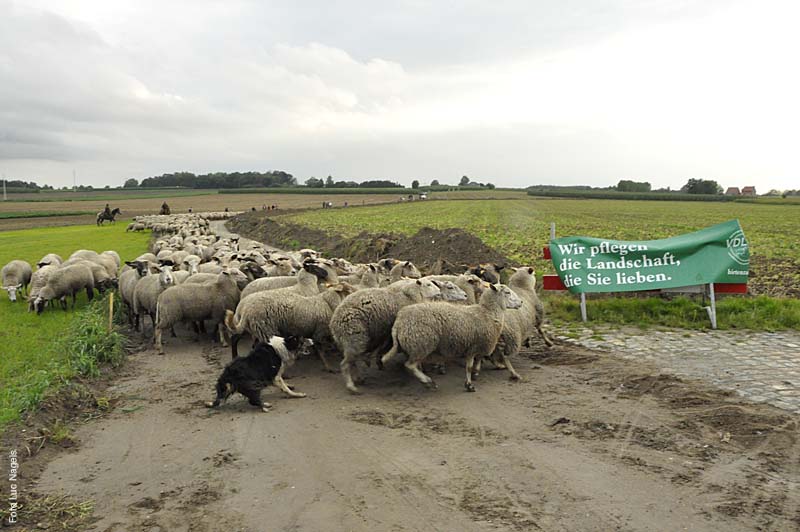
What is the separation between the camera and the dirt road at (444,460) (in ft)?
16.1

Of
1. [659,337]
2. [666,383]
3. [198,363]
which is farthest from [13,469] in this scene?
[659,337]

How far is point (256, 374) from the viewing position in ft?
25.6

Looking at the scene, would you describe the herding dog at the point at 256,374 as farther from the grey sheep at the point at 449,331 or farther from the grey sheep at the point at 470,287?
the grey sheep at the point at 470,287

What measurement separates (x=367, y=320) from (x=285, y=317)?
1.53m

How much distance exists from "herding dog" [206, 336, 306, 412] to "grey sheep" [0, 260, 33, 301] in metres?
12.2

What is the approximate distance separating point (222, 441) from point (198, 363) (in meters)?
3.96

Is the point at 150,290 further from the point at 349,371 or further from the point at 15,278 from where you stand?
the point at 15,278

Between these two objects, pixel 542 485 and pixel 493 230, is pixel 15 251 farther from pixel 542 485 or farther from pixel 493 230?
pixel 542 485

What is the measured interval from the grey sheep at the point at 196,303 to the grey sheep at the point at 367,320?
3696mm

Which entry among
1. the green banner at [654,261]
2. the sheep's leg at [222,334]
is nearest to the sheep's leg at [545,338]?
the green banner at [654,261]

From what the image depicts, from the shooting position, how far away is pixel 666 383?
26.8ft

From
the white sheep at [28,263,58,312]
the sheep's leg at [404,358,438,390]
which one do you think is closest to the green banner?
the sheep's leg at [404,358,438,390]

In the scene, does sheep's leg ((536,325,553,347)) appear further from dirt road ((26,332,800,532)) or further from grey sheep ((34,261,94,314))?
grey sheep ((34,261,94,314))

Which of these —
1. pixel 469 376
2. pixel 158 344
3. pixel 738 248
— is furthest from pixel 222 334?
pixel 738 248
